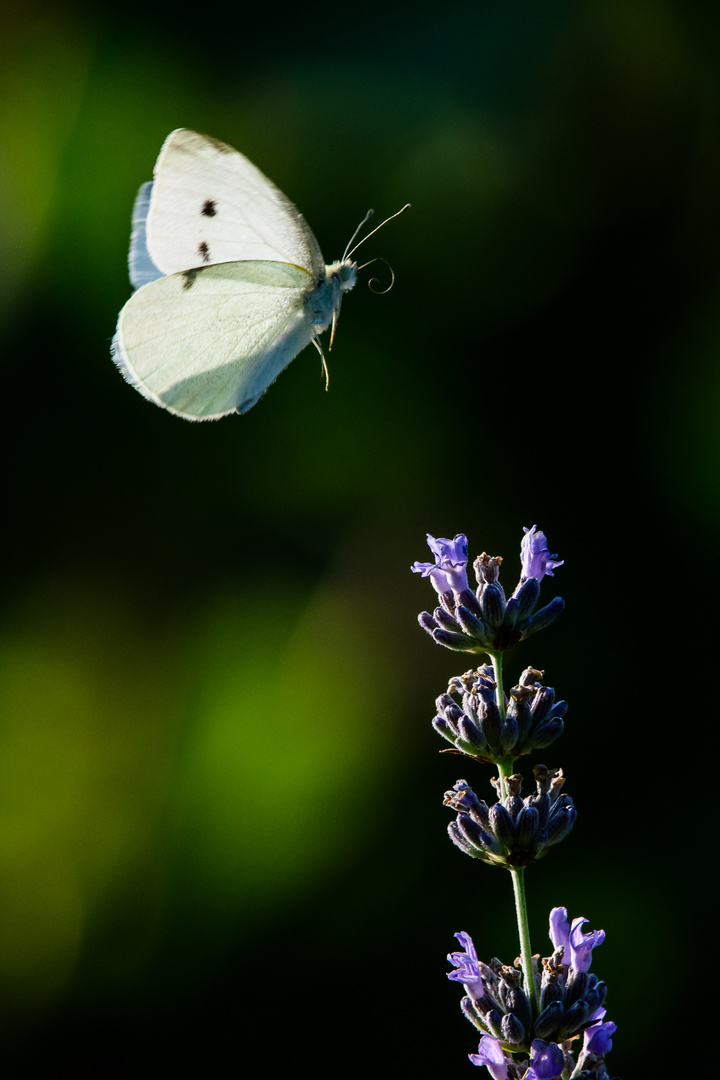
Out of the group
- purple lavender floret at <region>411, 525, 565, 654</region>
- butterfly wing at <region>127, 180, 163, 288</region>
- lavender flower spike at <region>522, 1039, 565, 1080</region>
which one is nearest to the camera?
lavender flower spike at <region>522, 1039, 565, 1080</region>

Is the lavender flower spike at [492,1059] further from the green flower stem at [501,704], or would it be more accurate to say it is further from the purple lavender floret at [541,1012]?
the green flower stem at [501,704]

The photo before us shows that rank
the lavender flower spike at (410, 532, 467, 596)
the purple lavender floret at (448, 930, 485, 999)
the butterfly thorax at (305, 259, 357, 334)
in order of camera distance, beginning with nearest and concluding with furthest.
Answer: the purple lavender floret at (448, 930, 485, 999) < the lavender flower spike at (410, 532, 467, 596) < the butterfly thorax at (305, 259, 357, 334)

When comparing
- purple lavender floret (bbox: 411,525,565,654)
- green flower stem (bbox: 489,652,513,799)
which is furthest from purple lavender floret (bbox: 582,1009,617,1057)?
purple lavender floret (bbox: 411,525,565,654)

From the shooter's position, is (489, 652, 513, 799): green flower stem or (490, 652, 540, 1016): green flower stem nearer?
(490, 652, 540, 1016): green flower stem

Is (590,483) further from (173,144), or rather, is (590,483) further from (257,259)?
(173,144)

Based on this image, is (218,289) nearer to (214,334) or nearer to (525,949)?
(214,334)

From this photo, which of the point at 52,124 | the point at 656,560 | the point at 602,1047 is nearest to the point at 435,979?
the point at 656,560

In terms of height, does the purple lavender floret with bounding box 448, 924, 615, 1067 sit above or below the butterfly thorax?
below

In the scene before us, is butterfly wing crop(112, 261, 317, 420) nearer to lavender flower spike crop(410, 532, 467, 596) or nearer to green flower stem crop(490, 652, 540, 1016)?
lavender flower spike crop(410, 532, 467, 596)

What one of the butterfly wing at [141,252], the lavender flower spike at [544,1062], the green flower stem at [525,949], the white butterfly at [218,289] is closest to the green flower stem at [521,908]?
the green flower stem at [525,949]
